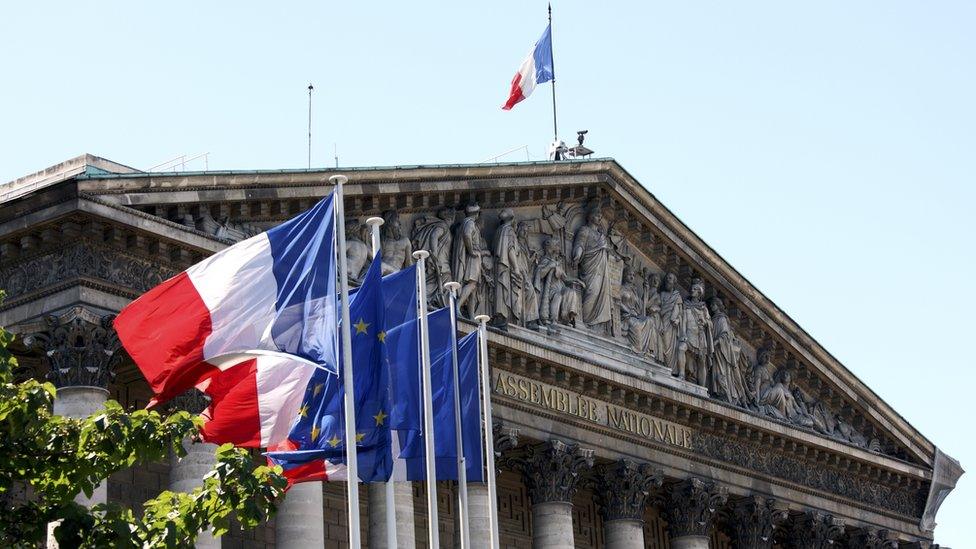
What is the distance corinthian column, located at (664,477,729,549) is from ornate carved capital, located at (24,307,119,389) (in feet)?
51.8

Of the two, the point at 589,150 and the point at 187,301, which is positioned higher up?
the point at 589,150

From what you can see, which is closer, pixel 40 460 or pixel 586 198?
pixel 40 460

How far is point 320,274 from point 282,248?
1.81 feet

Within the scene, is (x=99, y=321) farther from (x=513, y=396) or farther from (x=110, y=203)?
(x=513, y=396)

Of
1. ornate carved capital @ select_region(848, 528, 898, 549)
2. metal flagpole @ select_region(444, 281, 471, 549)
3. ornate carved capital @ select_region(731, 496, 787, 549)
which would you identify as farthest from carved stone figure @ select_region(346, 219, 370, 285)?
ornate carved capital @ select_region(848, 528, 898, 549)

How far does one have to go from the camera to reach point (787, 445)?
1804 inches

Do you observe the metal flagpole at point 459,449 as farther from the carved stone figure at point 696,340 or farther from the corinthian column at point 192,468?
the carved stone figure at point 696,340

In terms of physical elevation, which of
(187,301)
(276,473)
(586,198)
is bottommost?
(276,473)

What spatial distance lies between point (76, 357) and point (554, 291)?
39.5ft

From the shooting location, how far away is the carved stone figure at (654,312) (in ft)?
139

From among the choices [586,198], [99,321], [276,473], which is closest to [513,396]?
[586,198]

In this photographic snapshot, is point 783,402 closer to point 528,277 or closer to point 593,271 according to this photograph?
point 593,271

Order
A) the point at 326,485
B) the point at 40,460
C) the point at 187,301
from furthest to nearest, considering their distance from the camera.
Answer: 1. the point at 326,485
2. the point at 187,301
3. the point at 40,460

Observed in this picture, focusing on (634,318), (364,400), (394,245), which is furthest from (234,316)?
(634,318)
